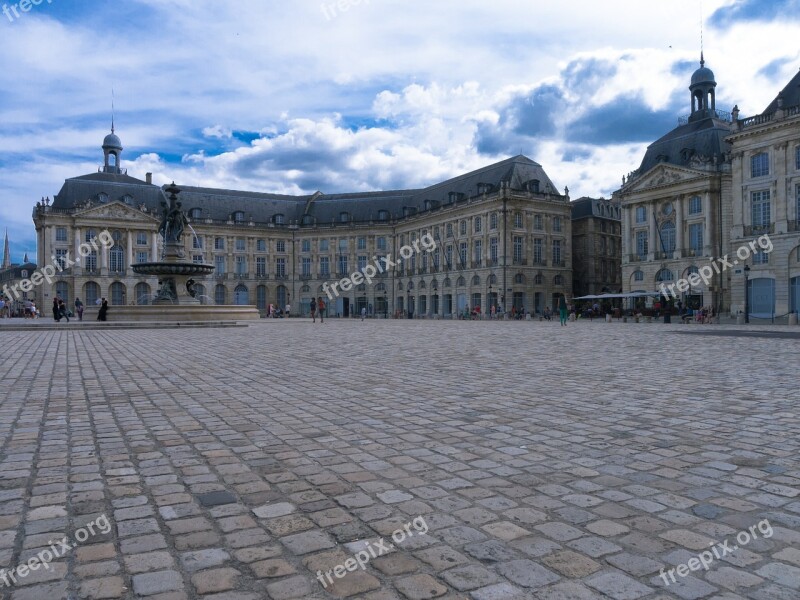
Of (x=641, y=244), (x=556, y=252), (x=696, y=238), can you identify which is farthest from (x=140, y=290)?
(x=696, y=238)

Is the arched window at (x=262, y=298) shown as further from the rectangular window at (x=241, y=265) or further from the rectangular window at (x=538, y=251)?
the rectangular window at (x=538, y=251)

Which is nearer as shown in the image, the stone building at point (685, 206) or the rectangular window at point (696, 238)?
the stone building at point (685, 206)

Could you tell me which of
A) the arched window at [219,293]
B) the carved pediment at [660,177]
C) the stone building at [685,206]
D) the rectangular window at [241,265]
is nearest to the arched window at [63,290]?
the arched window at [219,293]

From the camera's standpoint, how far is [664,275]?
47.2 metres

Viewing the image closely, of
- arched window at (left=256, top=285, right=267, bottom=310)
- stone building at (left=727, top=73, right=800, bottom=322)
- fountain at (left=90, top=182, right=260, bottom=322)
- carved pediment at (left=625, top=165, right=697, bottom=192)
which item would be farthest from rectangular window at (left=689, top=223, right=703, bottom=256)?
arched window at (left=256, top=285, right=267, bottom=310)

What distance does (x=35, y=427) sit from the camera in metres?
5.66

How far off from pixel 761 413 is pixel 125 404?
6.91 meters

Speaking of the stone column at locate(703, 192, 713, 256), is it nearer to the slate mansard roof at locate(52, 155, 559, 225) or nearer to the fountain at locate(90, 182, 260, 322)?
the slate mansard roof at locate(52, 155, 559, 225)

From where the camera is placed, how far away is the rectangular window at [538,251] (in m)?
55.5

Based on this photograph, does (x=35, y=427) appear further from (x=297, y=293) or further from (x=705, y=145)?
(x=297, y=293)

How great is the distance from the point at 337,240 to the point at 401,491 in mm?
71697

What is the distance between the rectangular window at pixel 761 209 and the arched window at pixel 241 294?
Answer: 55.3 m

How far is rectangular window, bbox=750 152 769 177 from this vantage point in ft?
124

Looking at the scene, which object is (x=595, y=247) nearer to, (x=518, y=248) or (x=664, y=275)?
(x=518, y=248)
